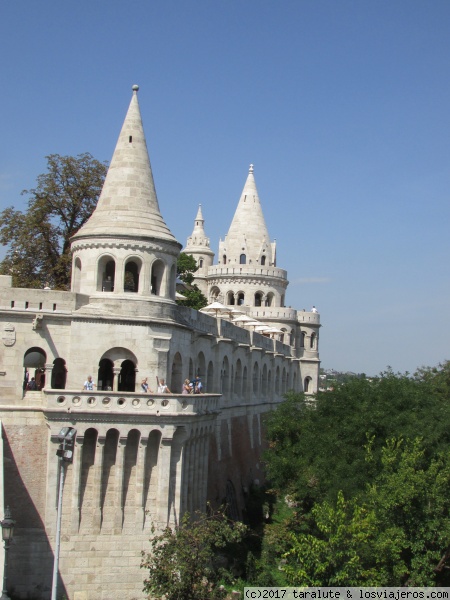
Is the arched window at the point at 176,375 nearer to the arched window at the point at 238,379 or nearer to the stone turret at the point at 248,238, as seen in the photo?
the arched window at the point at 238,379

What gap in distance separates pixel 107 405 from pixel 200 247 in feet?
163

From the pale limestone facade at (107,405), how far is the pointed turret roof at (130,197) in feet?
0.13

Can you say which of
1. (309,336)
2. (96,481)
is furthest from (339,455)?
(309,336)

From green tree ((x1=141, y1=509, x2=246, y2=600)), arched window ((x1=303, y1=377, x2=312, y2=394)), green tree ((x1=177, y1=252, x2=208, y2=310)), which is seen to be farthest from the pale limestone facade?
arched window ((x1=303, y1=377, x2=312, y2=394))

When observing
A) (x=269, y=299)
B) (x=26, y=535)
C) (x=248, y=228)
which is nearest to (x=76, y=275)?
(x=26, y=535)

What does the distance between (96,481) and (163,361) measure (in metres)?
4.34

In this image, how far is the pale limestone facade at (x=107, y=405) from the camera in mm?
24062

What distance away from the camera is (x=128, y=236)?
2667cm

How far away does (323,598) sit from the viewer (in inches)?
840

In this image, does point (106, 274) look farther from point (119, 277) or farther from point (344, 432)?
point (344, 432)

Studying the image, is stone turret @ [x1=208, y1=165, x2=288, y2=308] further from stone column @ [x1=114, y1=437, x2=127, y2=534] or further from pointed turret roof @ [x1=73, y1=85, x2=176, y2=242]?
stone column @ [x1=114, y1=437, x2=127, y2=534]

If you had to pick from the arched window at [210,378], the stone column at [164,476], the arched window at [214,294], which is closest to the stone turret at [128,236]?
the stone column at [164,476]

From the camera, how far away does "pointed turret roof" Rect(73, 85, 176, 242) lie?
2697 centimetres

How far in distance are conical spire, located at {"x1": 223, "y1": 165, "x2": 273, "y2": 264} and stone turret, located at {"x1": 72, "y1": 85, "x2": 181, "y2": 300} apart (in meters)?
35.5
